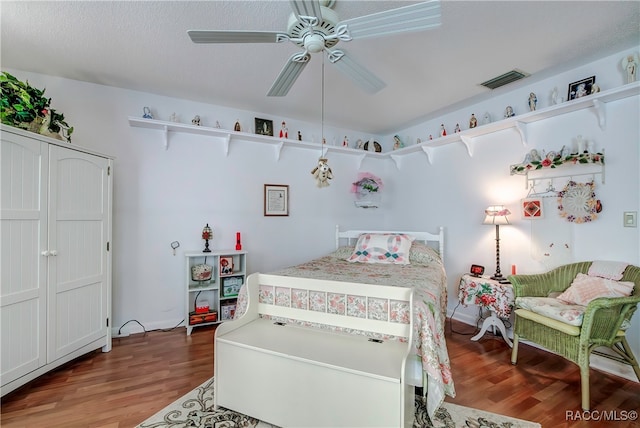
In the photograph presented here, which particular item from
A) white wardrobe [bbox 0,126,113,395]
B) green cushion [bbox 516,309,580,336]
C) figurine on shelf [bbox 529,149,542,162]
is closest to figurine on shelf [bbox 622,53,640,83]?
figurine on shelf [bbox 529,149,542,162]

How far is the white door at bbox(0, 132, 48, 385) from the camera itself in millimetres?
1954

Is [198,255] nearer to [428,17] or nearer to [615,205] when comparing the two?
[428,17]

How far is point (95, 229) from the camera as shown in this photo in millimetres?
2639

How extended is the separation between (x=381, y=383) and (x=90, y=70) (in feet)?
11.6

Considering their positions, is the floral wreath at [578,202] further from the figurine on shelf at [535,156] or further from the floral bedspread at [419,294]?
the floral bedspread at [419,294]

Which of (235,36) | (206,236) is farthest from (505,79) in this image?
(206,236)

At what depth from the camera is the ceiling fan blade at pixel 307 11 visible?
1.29m

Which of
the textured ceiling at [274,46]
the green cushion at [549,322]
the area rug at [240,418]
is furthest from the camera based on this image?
the green cushion at [549,322]

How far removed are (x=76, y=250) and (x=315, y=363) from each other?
2275 mm

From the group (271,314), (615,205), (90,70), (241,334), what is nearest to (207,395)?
(241,334)

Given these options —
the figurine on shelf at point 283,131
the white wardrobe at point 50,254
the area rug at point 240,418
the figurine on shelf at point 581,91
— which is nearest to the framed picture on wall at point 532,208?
the figurine on shelf at point 581,91

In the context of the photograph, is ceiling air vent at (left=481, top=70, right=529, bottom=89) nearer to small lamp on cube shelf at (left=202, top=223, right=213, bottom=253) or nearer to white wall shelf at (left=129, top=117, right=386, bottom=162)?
white wall shelf at (left=129, top=117, right=386, bottom=162)

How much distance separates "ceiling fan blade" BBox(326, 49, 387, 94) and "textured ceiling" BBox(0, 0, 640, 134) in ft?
1.52

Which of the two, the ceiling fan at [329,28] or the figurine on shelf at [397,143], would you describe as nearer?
the ceiling fan at [329,28]
